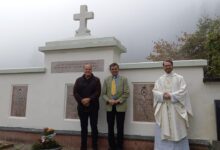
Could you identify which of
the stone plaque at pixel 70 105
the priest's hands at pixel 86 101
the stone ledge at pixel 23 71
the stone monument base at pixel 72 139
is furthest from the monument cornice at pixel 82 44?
the stone monument base at pixel 72 139

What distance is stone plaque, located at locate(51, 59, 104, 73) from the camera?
6.63 m

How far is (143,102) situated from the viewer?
614 centimetres

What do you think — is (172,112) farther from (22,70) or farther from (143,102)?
(22,70)

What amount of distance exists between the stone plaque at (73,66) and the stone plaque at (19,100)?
1.15 m

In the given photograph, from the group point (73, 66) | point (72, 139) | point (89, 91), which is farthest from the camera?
point (73, 66)

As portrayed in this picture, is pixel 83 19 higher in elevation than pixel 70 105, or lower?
higher

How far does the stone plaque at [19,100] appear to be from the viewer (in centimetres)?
743

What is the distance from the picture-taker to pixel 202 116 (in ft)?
18.3

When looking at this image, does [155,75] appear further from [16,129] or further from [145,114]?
[16,129]

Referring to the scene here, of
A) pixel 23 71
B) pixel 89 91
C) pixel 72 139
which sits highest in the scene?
pixel 23 71

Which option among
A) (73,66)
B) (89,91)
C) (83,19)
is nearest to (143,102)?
(89,91)

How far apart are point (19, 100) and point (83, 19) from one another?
3.06 meters

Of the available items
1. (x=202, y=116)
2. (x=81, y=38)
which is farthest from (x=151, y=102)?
(x=81, y=38)

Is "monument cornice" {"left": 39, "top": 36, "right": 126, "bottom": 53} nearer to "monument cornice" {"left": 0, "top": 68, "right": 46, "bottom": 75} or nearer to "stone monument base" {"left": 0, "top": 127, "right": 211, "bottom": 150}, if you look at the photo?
"monument cornice" {"left": 0, "top": 68, "right": 46, "bottom": 75}
